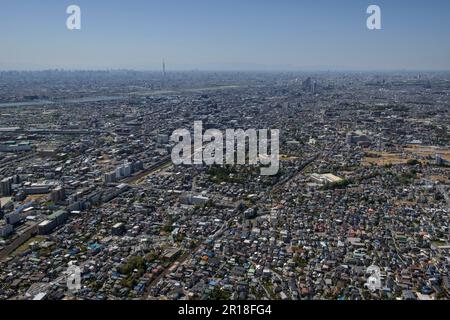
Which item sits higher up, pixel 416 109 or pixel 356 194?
pixel 416 109

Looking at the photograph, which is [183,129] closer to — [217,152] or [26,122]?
[217,152]

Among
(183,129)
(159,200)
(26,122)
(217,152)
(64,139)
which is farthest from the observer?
(26,122)

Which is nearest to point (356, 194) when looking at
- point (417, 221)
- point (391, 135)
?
point (417, 221)

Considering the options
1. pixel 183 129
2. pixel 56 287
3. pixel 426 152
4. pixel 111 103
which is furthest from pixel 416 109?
pixel 56 287

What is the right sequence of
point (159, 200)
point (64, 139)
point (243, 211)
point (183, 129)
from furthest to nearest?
point (183, 129), point (64, 139), point (159, 200), point (243, 211)

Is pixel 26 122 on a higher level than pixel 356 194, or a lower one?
higher

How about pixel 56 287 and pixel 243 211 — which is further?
pixel 243 211

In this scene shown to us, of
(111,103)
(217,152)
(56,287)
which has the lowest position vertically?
(56,287)

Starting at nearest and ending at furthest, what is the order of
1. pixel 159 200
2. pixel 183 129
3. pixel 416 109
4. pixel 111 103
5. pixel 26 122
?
1. pixel 159 200
2. pixel 183 129
3. pixel 26 122
4. pixel 416 109
5. pixel 111 103

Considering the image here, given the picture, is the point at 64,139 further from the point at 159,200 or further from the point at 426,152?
the point at 426,152
